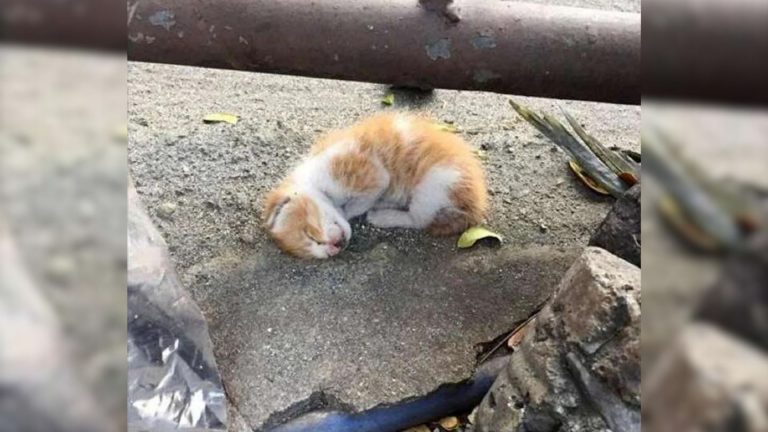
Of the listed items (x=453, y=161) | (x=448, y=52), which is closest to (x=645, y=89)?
(x=448, y=52)

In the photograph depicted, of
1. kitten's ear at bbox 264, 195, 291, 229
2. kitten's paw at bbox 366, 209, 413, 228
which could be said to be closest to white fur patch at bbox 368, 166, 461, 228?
kitten's paw at bbox 366, 209, 413, 228

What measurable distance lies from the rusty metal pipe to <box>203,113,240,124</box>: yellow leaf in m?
0.83

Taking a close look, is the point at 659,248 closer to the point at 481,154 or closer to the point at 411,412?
the point at 411,412

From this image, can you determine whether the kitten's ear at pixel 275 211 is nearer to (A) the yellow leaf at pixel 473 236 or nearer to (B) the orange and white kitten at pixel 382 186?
(B) the orange and white kitten at pixel 382 186

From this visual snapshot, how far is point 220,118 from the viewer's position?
2641mm

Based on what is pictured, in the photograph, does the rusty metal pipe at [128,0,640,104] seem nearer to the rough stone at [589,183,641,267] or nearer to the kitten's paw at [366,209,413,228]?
the rough stone at [589,183,641,267]

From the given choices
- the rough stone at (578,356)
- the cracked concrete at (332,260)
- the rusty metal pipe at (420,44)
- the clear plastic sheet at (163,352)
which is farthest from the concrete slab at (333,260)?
the rusty metal pipe at (420,44)

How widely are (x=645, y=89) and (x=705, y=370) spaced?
0.17m

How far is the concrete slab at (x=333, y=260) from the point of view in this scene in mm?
1842

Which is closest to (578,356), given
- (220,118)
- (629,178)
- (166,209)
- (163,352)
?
(163,352)

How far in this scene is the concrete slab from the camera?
72.5 inches

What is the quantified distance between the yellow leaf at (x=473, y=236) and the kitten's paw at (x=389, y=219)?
16 centimetres

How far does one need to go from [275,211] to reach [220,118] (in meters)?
0.57

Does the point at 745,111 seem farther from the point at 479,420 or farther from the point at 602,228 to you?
the point at 602,228
